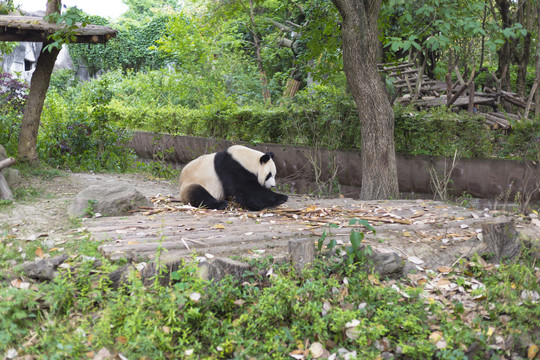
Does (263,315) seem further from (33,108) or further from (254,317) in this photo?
(33,108)

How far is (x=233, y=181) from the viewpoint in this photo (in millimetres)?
6918

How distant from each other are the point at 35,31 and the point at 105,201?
329 cm

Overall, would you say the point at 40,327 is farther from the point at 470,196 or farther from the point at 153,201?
the point at 470,196

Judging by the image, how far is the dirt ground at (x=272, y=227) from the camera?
4703mm

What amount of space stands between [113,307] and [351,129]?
20.4 feet

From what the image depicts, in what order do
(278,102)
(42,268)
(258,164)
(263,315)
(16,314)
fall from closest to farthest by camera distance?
(16,314) < (263,315) < (42,268) < (258,164) < (278,102)

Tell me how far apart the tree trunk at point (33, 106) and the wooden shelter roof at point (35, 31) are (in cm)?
85

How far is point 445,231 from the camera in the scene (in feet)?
17.3

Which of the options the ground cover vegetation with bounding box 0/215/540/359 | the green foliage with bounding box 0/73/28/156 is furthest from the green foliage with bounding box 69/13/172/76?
the ground cover vegetation with bounding box 0/215/540/359

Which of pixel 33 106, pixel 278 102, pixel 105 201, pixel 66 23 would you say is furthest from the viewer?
pixel 278 102

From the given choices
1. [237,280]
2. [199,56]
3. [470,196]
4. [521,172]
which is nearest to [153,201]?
[237,280]

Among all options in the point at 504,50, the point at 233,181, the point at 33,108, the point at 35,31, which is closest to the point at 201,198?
the point at 233,181

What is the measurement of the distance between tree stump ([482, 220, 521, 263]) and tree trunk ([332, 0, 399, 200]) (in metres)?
2.66

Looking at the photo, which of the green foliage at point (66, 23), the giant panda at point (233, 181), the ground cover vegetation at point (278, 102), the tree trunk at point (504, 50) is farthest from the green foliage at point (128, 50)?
the giant panda at point (233, 181)
